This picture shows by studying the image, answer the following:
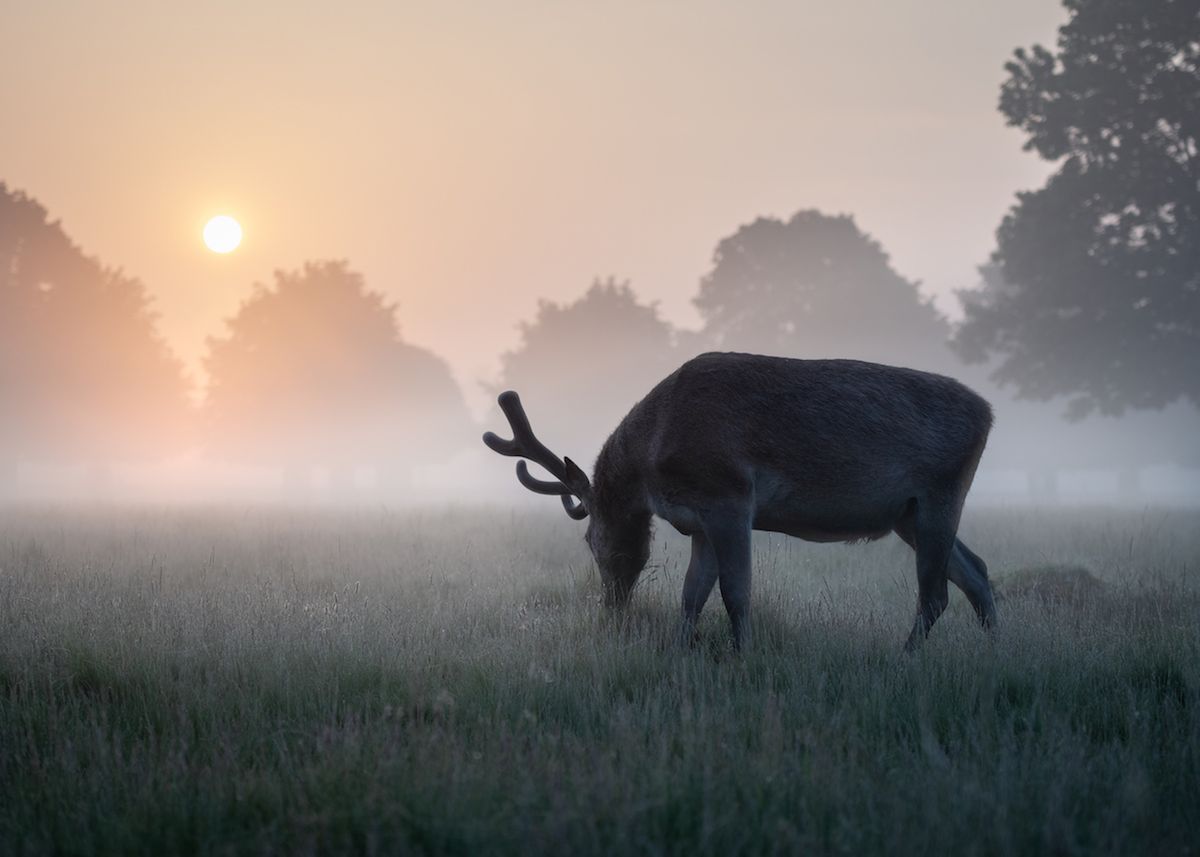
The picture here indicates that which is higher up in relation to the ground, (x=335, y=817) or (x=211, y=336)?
(x=211, y=336)

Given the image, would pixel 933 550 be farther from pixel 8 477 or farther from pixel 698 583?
pixel 8 477

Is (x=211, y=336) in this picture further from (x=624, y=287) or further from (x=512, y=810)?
(x=512, y=810)

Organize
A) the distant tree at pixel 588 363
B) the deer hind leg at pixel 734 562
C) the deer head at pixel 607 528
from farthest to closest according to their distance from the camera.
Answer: the distant tree at pixel 588 363 < the deer head at pixel 607 528 < the deer hind leg at pixel 734 562

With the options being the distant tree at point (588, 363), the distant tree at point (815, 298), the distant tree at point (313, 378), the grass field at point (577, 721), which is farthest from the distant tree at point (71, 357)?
the grass field at point (577, 721)

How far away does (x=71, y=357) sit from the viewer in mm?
36188

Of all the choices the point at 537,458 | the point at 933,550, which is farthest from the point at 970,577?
the point at 537,458

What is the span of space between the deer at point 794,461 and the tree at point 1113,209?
764 inches

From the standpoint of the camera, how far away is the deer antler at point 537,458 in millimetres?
7922

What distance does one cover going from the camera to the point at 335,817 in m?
3.61

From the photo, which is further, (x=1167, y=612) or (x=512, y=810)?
(x=1167, y=612)

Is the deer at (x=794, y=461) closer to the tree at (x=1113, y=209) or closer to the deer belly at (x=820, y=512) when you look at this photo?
the deer belly at (x=820, y=512)

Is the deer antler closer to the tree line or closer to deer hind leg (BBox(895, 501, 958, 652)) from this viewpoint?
deer hind leg (BBox(895, 501, 958, 652))

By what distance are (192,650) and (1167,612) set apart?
7393 millimetres

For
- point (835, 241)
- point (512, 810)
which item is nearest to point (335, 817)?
point (512, 810)
